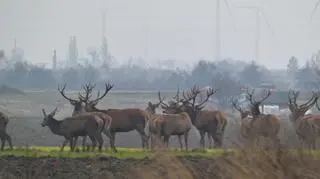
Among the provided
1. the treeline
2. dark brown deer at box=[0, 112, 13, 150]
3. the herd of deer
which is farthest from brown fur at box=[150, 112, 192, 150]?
the treeline

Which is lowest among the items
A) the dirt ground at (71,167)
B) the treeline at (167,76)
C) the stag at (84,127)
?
the dirt ground at (71,167)

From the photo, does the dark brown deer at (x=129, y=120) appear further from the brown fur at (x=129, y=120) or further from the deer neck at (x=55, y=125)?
the deer neck at (x=55, y=125)

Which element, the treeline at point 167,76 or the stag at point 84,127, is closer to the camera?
the stag at point 84,127

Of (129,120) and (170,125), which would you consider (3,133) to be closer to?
(129,120)

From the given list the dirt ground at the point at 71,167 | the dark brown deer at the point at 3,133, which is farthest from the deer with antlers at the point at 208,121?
the dirt ground at the point at 71,167

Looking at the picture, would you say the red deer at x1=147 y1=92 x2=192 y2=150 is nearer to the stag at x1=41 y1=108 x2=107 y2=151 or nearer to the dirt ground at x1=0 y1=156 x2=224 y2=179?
the stag at x1=41 y1=108 x2=107 y2=151

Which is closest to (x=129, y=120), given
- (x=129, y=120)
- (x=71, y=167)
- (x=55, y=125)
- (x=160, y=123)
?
(x=129, y=120)

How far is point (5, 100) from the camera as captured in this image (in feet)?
193

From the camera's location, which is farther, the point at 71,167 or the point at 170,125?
the point at 170,125

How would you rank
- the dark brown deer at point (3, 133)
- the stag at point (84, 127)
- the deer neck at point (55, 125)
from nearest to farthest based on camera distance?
the stag at point (84, 127)
the deer neck at point (55, 125)
the dark brown deer at point (3, 133)

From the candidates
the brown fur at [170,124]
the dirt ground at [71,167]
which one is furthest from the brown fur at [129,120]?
the dirt ground at [71,167]

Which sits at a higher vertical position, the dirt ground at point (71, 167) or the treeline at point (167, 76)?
the treeline at point (167, 76)

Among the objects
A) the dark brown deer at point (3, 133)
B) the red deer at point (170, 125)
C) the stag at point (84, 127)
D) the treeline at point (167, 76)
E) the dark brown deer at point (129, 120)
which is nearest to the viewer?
the stag at point (84, 127)

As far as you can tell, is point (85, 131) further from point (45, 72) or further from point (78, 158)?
point (45, 72)
